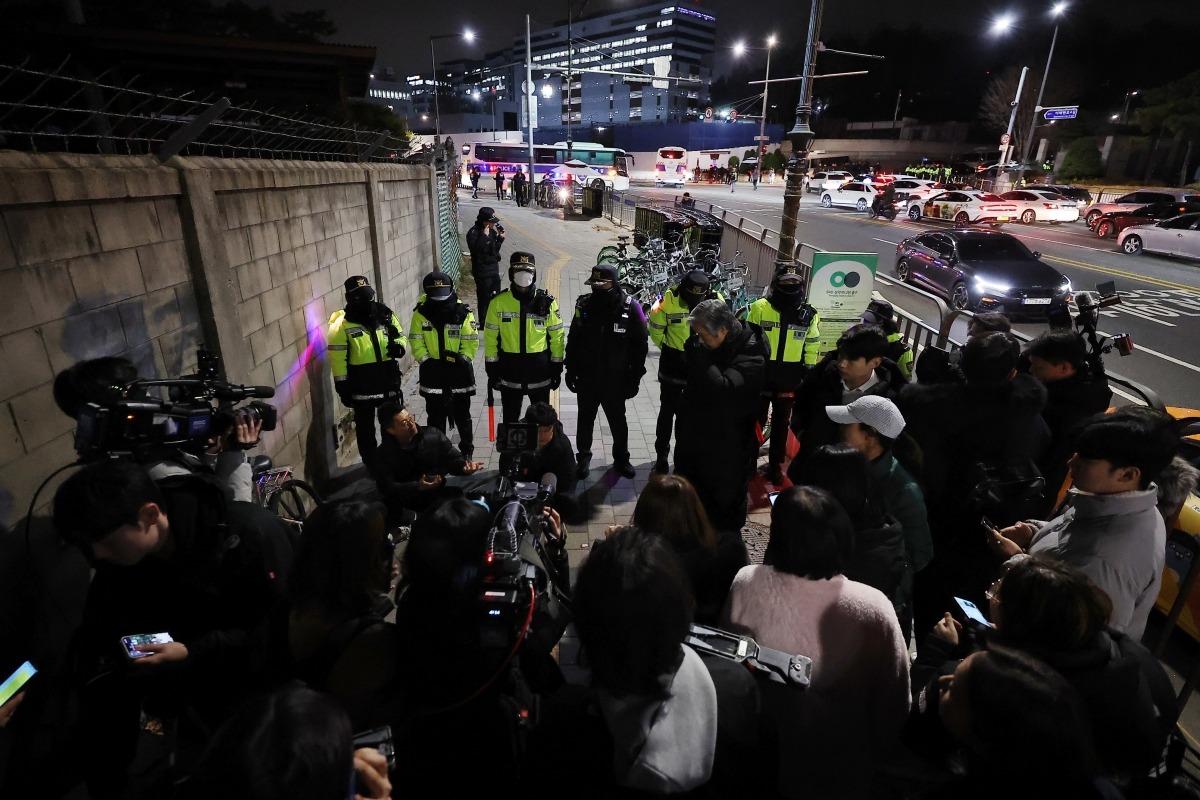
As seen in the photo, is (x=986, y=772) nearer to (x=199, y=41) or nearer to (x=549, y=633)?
(x=549, y=633)

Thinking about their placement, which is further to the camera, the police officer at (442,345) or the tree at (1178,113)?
the tree at (1178,113)

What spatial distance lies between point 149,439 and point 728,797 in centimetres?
244

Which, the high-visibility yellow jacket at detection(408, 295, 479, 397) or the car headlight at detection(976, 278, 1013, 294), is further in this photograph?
the car headlight at detection(976, 278, 1013, 294)

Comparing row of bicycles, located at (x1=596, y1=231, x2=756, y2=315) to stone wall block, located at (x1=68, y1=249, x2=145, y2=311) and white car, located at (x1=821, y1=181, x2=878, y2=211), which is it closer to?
stone wall block, located at (x1=68, y1=249, x2=145, y2=311)

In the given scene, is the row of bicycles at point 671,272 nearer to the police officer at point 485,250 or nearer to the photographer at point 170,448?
the police officer at point 485,250

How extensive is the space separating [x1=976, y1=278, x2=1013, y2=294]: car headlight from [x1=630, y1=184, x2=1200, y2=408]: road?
2.44ft

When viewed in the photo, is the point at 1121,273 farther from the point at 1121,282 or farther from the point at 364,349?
the point at 364,349

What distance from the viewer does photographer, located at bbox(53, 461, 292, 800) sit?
1.91 meters

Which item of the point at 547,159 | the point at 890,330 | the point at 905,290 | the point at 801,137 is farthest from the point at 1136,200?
the point at 547,159

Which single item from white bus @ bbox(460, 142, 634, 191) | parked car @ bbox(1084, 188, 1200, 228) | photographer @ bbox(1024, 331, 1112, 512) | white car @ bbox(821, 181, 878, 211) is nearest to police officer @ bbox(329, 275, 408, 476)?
photographer @ bbox(1024, 331, 1112, 512)

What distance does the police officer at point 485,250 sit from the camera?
9.98 meters

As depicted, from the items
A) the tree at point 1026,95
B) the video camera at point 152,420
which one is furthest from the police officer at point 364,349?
the tree at point 1026,95

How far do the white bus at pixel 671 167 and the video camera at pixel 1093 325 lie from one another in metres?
49.9

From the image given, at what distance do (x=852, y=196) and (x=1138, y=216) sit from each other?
41.7ft
